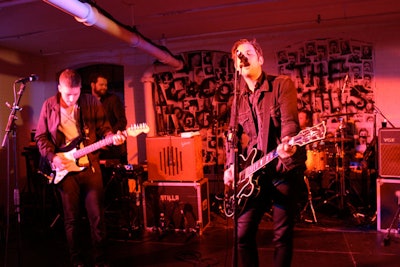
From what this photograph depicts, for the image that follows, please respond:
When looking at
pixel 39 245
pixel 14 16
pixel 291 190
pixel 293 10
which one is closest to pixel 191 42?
pixel 293 10

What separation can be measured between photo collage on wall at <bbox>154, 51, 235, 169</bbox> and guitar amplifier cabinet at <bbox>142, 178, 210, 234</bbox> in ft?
8.56

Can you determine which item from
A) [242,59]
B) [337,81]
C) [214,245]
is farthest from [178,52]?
[242,59]

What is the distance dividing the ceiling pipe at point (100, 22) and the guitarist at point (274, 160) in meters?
2.05

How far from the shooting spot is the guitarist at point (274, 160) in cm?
257

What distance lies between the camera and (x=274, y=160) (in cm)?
262

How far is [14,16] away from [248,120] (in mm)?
4469

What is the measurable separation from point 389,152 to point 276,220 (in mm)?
2995

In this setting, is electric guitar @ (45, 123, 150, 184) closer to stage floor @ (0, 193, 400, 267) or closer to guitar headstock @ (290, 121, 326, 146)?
stage floor @ (0, 193, 400, 267)

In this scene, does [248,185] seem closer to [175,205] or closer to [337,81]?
[175,205]

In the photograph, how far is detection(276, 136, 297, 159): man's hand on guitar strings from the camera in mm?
2379

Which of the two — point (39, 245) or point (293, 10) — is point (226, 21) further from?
point (39, 245)

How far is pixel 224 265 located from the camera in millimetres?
4020

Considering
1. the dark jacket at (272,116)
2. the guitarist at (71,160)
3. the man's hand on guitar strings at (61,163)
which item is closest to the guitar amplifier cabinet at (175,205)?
the guitarist at (71,160)

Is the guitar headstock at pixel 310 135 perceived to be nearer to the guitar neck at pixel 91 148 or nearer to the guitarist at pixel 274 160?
the guitarist at pixel 274 160
